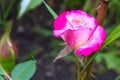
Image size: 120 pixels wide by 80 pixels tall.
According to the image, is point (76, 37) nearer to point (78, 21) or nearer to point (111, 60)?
point (78, 21)

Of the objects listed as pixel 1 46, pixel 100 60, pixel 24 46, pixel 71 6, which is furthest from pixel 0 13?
pixel 1 46

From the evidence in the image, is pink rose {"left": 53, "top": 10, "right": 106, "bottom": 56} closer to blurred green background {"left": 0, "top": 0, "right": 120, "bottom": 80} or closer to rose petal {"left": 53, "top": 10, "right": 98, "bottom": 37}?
rose petal {"left": 53, "top": 10, "right": 98, "bottom": 37}

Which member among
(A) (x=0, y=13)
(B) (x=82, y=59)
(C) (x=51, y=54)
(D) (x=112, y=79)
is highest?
(B) (x=82, y=59)

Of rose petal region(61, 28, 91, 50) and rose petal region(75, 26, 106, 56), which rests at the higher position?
rose petal region(61, 28, 91, 50)

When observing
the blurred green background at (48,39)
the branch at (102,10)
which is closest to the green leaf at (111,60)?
the blurred green background at (48,39)

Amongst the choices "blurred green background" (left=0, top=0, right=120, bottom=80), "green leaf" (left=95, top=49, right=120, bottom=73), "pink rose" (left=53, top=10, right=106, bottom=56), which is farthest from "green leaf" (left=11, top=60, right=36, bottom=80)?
"green leaf" (left=95, top=49, right=120, bottom=73)

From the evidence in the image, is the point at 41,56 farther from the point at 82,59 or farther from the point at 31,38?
the point at 82,59

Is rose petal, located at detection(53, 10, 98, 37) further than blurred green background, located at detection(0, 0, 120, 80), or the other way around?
blurred green background, located at detection(0, 0, 120, 80)

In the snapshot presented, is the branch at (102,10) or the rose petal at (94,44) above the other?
the branch at (102,10)

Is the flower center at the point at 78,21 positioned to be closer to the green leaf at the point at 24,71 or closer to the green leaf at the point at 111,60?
the green leaf at the point at 24,71
